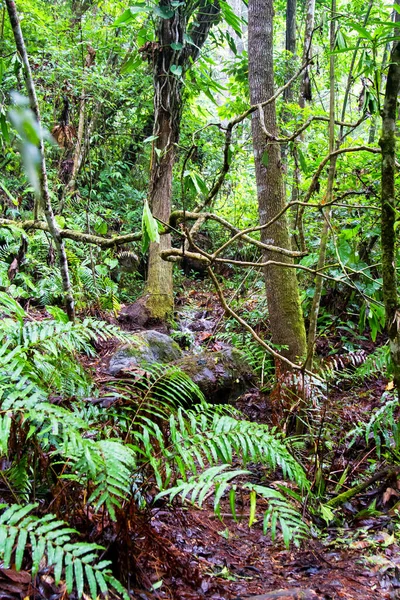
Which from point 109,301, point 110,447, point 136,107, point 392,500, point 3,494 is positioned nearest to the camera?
point 110,447

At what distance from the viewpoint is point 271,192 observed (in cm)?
454

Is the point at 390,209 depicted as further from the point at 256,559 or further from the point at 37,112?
the point at 37,112

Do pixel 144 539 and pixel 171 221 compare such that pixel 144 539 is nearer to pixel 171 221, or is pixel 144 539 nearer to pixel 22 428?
pixel 22 428

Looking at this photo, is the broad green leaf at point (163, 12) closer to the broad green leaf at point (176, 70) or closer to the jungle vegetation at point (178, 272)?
the jungle vegetation at point (178, 272)

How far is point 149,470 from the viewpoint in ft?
6.51

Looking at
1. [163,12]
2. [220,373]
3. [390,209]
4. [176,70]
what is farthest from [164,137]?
[390,209]

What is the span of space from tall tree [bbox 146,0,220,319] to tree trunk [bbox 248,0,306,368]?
2.86 ft

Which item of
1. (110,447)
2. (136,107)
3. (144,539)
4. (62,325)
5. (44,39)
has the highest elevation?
(44,39)

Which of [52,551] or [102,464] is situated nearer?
[52,551]

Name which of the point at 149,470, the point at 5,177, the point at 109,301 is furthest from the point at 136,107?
the point at 149,470

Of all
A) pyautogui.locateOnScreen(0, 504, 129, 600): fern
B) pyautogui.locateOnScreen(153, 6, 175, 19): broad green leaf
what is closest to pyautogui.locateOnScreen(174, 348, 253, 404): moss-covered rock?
pyautogui.locateOnScreen(0, 504, 129, 600): fern

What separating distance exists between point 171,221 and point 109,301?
2777 mm

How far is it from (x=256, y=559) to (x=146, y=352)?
2.71 m

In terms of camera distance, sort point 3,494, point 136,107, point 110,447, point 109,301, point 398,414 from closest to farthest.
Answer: point 110,447, point 3,494, point 398,414, point 109,301, point 136,107
